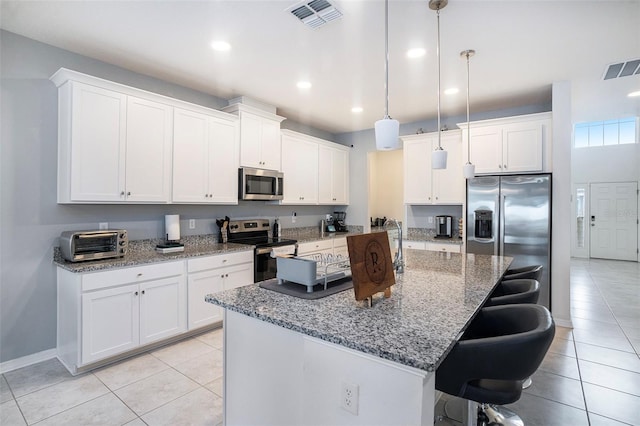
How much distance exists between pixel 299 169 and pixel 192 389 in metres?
3.32

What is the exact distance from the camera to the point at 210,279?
134 inches

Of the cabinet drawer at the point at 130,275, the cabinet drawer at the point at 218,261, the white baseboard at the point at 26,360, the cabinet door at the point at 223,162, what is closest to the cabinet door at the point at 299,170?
the cabinet door at the point at 223,162

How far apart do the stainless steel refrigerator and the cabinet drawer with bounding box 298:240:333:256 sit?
1977 millimetres

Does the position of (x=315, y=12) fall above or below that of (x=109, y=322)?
above

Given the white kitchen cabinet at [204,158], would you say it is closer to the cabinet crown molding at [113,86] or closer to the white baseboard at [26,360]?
the cabinet crown molding at [113,86]

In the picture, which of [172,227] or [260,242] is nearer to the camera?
[172,227]

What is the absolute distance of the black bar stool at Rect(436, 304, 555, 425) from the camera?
1235 mm

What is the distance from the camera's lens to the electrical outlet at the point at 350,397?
114 cm

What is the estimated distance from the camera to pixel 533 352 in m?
1.24

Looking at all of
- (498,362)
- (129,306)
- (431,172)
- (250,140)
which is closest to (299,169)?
(250,140)

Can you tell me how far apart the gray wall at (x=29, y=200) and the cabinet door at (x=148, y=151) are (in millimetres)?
479

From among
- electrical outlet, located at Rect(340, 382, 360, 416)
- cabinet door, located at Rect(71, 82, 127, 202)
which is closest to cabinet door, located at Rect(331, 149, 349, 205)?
cabinet door, located at Rect(71, 82, 127, 202)

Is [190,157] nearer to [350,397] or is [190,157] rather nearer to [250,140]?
[250,140]

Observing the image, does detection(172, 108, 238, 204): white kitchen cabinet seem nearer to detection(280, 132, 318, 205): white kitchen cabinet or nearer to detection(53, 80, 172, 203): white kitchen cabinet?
detection(53, 80, 172, 203): white kitchen cabinet
